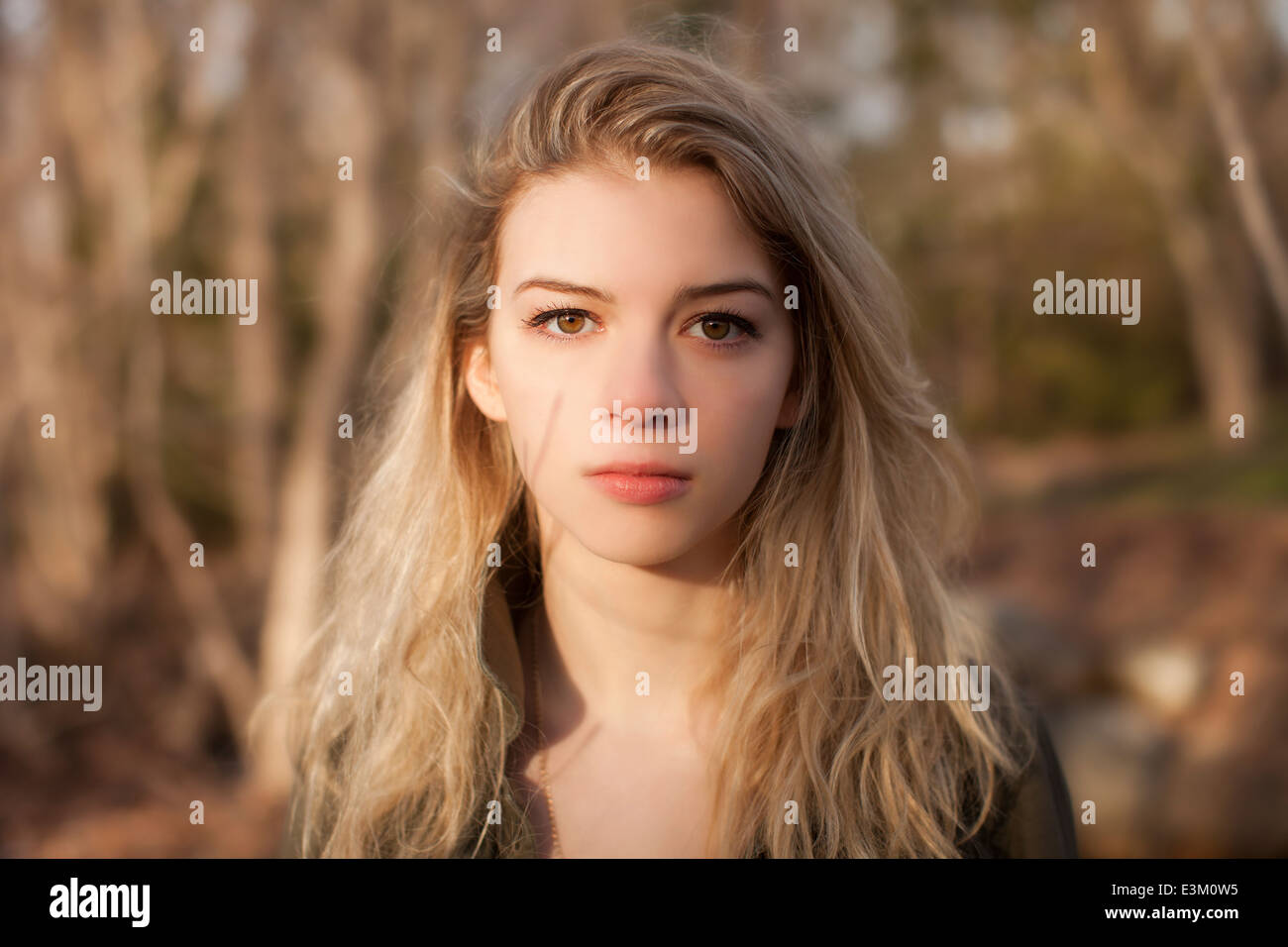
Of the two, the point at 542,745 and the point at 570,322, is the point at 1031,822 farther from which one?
the point at 570,322

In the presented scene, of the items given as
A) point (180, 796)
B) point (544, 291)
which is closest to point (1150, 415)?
point (180, 796)

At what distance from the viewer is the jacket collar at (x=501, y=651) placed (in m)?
1.92

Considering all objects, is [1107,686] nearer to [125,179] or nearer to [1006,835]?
[1006,835]

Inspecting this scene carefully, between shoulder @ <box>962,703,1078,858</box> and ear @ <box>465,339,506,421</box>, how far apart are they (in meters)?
1.21

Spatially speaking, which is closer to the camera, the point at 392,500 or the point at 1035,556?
the point at 392,500

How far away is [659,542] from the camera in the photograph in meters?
1.68

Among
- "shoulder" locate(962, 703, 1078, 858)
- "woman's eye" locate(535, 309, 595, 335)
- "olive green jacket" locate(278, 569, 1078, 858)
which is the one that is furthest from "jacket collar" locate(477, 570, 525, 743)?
"shoulder" locate(962, 703, 1078, 858)

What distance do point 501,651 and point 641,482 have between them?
546 mm

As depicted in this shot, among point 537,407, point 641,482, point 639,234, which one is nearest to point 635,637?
point 641,482

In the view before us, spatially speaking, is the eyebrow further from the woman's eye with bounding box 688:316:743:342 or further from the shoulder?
the shoulder

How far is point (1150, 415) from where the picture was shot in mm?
10961

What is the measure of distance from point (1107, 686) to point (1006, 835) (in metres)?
7.09
